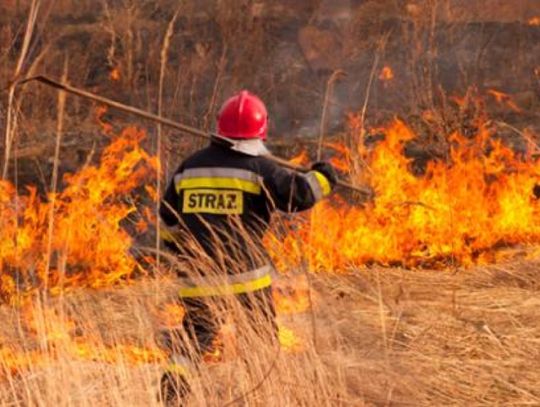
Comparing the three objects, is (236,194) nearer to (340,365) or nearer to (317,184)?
(317,184)

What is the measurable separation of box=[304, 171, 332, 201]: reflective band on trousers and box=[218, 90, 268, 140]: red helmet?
380 mm

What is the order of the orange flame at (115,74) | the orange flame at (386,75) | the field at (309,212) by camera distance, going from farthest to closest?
1. the orange flame at (115,74)
2. the orange flame at (386,75)
3. the field at (309,212)

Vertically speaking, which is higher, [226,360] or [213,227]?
[213,227]

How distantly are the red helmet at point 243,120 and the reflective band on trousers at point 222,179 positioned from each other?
0.24 meters

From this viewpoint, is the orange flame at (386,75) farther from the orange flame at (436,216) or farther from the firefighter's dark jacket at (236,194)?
the firefighter's dark jacket at (236,194)

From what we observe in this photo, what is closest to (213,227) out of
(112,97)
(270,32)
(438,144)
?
(438,144)

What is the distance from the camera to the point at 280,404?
3025 mm

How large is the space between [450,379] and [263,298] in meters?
0.86

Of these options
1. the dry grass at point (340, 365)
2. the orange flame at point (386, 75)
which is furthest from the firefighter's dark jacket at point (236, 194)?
the orange flame at point (386, 75)

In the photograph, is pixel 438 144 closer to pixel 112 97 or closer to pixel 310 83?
pixel 310 83

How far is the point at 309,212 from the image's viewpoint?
821 cm

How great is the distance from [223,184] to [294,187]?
0.33 m

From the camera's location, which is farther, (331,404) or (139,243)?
(139,243)

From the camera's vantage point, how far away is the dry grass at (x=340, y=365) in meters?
3.10
